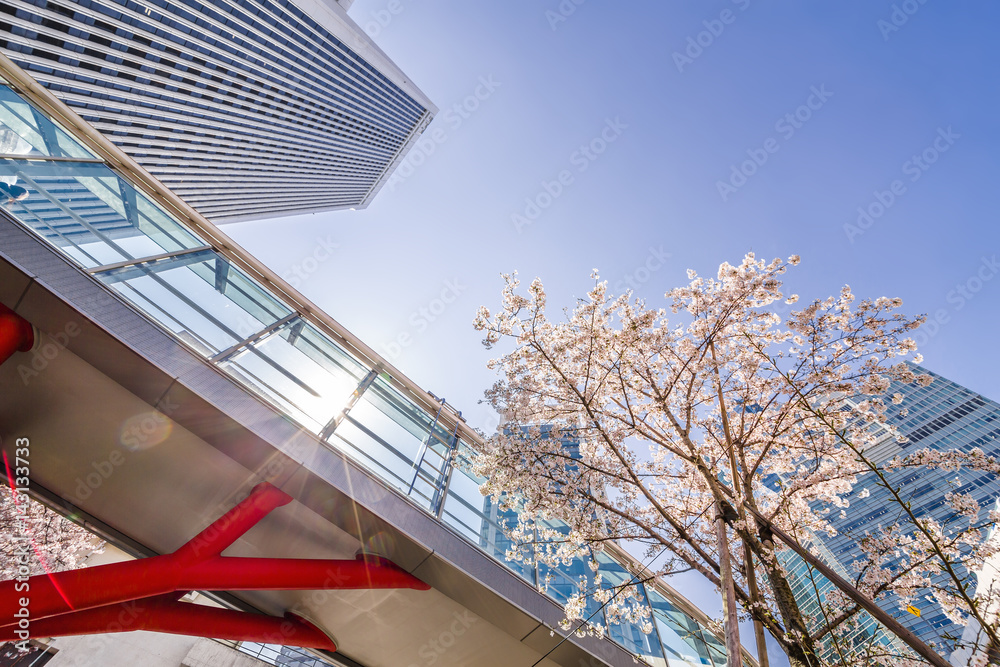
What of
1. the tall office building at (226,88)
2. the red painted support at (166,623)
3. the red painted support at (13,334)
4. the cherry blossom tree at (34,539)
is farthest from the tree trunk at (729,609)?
the tall office building at (226,88)

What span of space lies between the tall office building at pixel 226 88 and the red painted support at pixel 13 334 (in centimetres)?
4832

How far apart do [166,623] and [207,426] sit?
3118 mm

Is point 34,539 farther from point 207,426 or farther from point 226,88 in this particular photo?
point 226,88

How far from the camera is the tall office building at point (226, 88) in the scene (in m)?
40.9

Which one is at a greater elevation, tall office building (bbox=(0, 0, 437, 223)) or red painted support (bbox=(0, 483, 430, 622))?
tall office building (bbox=(0, 0, 437, 223))

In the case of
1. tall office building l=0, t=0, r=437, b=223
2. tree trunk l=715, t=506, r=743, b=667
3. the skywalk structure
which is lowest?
tree trunk l=715, t=506, r=743, b=667

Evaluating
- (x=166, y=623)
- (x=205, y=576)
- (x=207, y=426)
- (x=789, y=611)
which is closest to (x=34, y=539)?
(x=166, y=623)

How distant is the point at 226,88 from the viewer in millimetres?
54656

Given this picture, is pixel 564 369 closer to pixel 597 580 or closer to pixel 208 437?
pixel 597 580

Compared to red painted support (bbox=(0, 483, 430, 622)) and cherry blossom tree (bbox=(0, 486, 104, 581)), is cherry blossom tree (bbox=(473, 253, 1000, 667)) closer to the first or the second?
red painted support (bbox=(0, 483, 430, 622))

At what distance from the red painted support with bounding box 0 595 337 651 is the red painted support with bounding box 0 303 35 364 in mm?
3136

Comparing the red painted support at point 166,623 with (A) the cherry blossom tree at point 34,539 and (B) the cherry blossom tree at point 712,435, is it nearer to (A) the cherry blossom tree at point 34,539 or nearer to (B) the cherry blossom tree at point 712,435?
(B) the cherry blossom tree at point 712,435

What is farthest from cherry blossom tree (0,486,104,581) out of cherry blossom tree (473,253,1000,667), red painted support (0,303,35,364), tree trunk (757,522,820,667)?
tree trunk (757,522,820,667)

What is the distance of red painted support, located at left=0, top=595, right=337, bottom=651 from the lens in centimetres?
567
